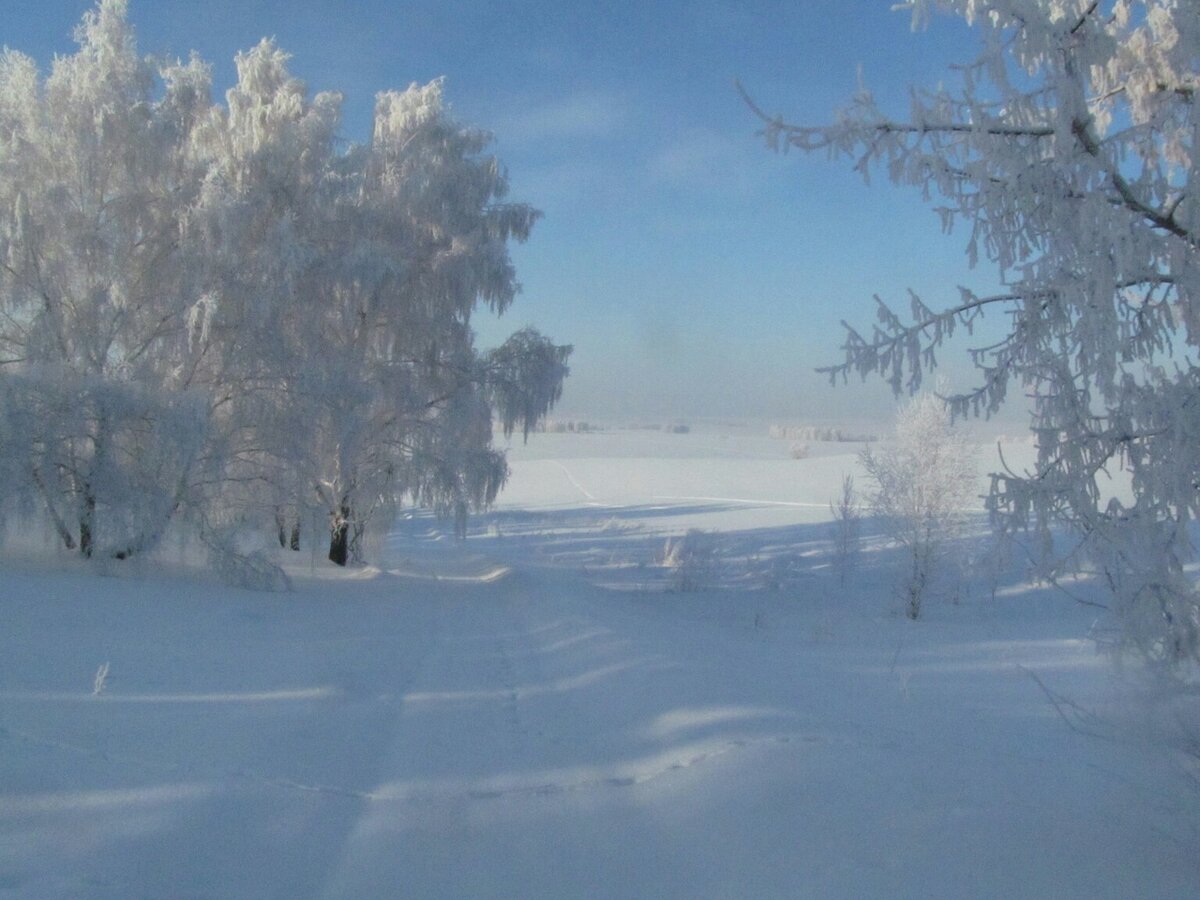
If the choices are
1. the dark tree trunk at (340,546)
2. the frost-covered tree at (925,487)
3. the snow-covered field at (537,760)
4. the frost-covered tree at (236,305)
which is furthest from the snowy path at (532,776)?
the frost-covered tree at (925,487)

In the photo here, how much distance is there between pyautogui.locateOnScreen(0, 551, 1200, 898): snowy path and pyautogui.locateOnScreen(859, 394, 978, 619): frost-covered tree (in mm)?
9168

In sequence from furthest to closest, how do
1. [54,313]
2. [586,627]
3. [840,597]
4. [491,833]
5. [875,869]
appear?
[840,597] < [54,313] < [586,627] < [491,833] < [875,869]

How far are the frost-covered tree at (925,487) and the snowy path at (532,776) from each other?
9168 millimetres

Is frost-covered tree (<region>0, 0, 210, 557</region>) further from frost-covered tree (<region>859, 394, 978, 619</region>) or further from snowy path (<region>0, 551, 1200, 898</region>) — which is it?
frost-covered tree (<region>859, 394, 978, 619</region>)

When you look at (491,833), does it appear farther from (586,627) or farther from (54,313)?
(54,313)

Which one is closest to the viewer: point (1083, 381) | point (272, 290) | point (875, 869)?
point (1083, 381)

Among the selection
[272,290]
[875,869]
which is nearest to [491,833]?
[875,869]

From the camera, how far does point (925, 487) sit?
17.4m

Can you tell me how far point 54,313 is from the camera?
11.3 metres

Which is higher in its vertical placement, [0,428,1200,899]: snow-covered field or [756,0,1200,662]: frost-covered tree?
[756,0,1200,662]: frost-covered tree

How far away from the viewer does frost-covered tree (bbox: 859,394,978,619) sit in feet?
56.5

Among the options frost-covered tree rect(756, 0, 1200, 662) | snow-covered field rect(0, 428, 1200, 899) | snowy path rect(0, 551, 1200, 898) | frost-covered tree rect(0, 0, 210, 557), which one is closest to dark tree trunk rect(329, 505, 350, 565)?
frost-covered tree rect(0, 0, 210, 557)

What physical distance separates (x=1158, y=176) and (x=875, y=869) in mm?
3219

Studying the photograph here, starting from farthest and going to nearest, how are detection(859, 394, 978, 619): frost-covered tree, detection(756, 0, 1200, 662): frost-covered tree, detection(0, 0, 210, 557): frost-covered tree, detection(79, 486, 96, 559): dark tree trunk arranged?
detection(859, 394, 978, 619): frost-covered tree, detection(79, 486, 96, 559): dark tree trunk, detection(0, 0, 210, 557): frost-covered tree, detection(756, 0, 1200, 662): frost-covered tree
